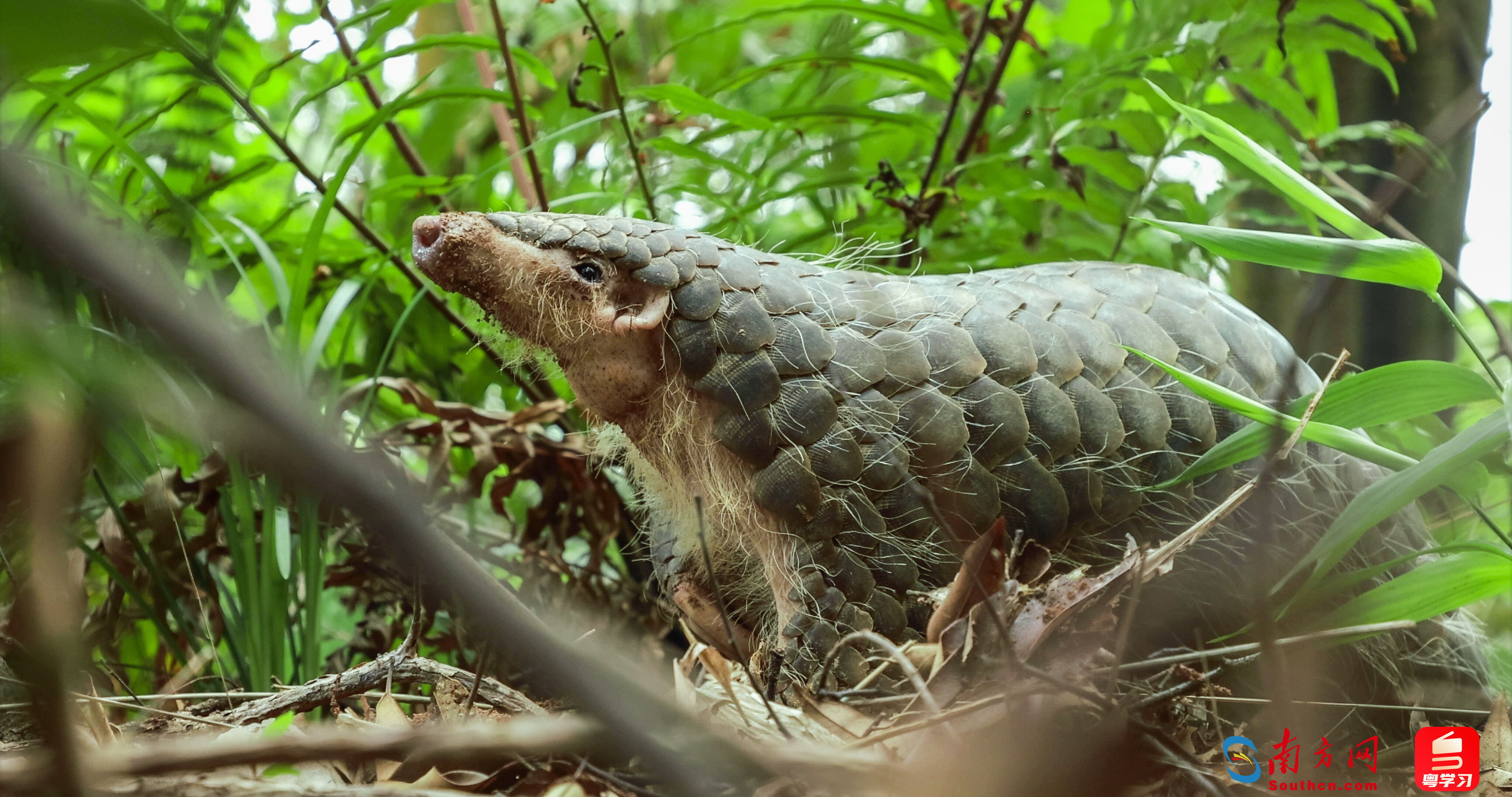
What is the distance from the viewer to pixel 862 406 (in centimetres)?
96

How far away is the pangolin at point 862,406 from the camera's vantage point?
0.93m

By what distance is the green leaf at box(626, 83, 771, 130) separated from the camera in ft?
4.31

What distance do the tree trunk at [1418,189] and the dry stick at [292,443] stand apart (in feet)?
5.54

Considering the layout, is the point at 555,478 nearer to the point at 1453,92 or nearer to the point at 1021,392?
the point at 1021,392

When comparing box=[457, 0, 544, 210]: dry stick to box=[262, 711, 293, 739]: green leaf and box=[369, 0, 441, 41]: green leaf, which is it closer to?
box=[369, 0, 441, 41]: green leaf

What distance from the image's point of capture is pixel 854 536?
95 centimetres

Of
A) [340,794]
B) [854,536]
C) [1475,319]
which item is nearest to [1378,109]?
[1475,319]

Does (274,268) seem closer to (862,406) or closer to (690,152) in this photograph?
(690,152)

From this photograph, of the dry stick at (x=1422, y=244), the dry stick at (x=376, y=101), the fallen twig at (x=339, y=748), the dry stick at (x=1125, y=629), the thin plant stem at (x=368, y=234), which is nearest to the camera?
the fallen twig at (x=339, y=748)

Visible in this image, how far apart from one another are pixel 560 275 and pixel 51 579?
0.71 meters

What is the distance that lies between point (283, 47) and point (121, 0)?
313 cm

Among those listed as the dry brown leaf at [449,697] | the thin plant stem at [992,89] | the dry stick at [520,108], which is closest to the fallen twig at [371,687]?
the dry brown leaf at [449,697]

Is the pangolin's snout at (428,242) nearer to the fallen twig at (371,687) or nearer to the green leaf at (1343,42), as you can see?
the fallen twig at (371,687)

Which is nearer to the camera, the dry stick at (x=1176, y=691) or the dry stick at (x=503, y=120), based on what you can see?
the dry stick at (x=1176, y=691)
